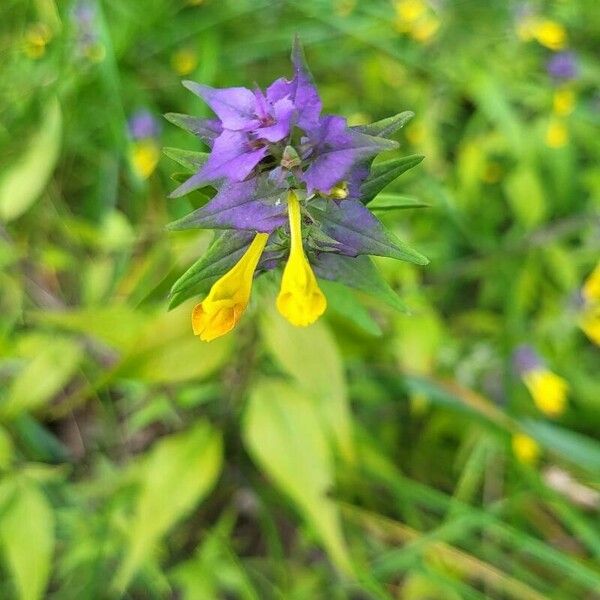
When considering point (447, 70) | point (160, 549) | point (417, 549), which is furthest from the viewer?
point (447, 70)

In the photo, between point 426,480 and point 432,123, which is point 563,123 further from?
point 426,480

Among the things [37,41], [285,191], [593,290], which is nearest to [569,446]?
[593,290]

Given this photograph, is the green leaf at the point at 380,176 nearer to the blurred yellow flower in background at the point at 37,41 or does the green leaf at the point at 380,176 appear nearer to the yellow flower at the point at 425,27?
the blurred yellow flower in background at the point at 37,41

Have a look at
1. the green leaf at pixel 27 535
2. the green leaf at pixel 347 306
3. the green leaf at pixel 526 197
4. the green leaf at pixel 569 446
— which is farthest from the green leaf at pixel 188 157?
the green leaf at pixel 526 197

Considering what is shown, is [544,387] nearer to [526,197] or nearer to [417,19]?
[526,197]

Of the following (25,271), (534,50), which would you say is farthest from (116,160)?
Result: (534,50)
